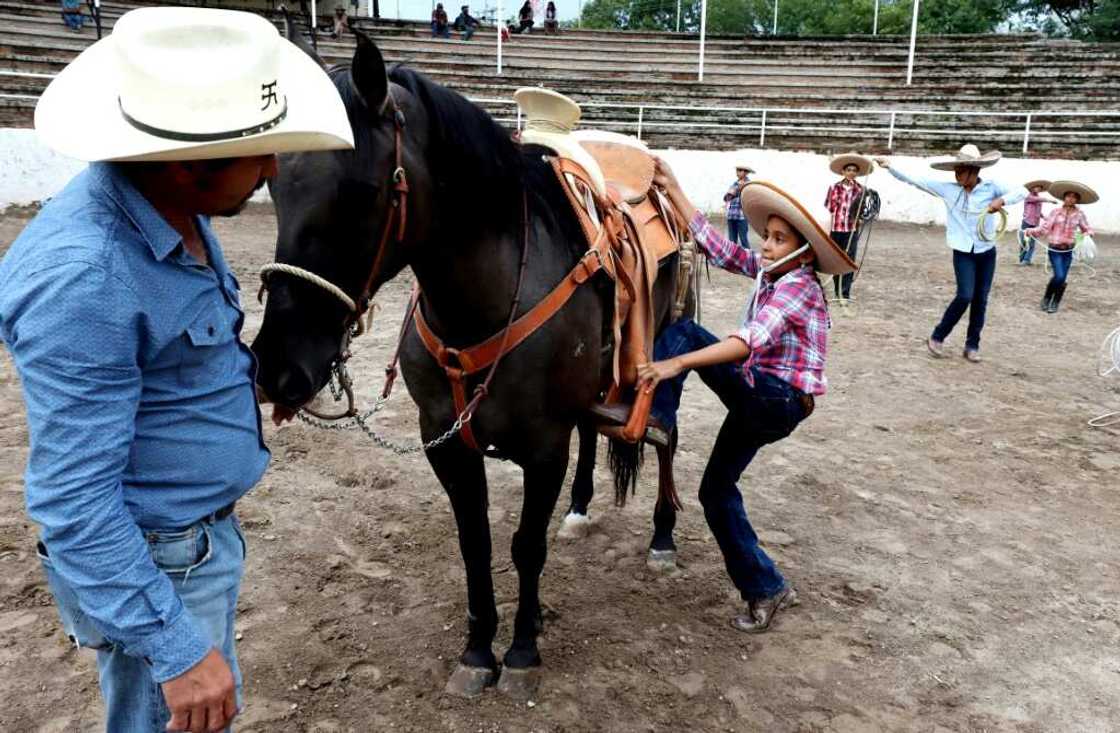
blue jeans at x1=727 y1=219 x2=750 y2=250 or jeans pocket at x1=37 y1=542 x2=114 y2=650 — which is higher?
jeans pocket at x1=37 y1=542 x2=114 y2=650

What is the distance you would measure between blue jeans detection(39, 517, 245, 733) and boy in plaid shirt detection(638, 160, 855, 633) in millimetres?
1377

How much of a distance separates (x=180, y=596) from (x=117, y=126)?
775mm

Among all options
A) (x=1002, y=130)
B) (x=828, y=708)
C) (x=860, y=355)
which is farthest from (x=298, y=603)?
(x=1002, y=130)

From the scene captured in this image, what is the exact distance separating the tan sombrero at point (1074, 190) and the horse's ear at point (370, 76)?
8.76 metres

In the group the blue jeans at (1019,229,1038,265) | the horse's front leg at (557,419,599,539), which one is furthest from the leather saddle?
the blue jeans at (1019,229,1038,265)

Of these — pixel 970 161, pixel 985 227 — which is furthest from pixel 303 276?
pixel 970 161

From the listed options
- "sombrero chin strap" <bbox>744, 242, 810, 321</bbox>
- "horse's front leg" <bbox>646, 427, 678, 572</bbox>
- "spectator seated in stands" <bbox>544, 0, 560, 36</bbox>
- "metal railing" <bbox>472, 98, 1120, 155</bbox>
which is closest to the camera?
"sombrero chin strap" <bbox>744, 242, 810, 321</bbox>

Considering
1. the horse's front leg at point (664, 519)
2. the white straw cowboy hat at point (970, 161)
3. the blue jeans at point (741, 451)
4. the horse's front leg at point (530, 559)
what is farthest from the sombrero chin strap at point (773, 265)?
the white straw cowboy hat at point (970, 161)

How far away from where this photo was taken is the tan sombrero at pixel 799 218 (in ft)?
8.46

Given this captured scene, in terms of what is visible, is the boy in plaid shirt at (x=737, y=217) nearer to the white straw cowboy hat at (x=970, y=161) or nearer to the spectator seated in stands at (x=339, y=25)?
the white straw cowboy hat at (x=970, y=161)

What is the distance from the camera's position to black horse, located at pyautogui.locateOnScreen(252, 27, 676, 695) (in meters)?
1.71

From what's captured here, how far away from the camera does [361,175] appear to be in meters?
1.74

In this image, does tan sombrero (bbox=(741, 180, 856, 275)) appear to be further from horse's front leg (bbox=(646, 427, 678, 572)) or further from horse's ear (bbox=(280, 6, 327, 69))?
horse's ear (bbox=(280, 6, 327, 69))

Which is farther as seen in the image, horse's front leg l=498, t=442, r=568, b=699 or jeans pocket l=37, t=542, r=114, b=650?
horse's front leg l=498, t=442, r=568, b=699
